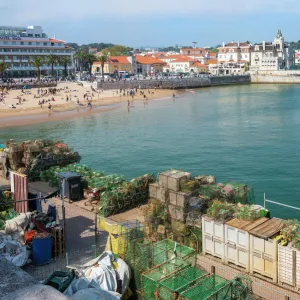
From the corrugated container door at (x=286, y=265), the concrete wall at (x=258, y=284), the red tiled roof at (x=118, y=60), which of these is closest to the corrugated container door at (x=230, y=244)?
the concrete wall at (x=258, y=284)

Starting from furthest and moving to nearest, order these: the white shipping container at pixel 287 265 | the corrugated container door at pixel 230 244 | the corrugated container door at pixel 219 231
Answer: the corrugated container door at pixel 219 231 → the corrugated container door at pixel 230 244 → the white shipping container at pixel 287 265

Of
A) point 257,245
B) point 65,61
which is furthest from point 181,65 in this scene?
point 257,245

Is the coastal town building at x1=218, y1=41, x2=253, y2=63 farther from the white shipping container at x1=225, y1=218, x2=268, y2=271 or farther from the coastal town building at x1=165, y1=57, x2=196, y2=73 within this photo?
the white shipping container at x1=225, y1=218, x2=268, y2=271

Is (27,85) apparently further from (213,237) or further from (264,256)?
(264,256)

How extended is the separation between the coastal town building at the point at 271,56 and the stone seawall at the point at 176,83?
34.7 feet

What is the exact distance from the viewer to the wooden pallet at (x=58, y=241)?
10570 millimetres

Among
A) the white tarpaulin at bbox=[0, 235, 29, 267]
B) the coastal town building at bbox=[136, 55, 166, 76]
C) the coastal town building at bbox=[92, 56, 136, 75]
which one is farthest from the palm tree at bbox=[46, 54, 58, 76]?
the white tarpaulin at bbox=[0, 235, 29, 267]

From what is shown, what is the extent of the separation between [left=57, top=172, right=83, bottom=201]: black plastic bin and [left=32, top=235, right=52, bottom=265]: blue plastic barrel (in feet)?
15.4

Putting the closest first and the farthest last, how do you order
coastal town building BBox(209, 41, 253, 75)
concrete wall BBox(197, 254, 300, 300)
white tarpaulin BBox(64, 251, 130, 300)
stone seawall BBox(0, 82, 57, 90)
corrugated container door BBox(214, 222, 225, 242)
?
white tarpaulin BBox(64, 251, 130, 300)
concrete wall BBox(197, 254, 300, 300)
corrugated container door BBox(214, 222, 225, 242)
stone seawall BBox(0, 82, 57, 90)
coastal town building BBox(209, 41, 253, 75)

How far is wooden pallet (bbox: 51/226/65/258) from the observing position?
10.6 meters

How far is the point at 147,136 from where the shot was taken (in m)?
37.3

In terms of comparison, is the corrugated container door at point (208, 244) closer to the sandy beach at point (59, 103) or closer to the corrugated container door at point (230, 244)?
the corrugated container door at point (230, 244)

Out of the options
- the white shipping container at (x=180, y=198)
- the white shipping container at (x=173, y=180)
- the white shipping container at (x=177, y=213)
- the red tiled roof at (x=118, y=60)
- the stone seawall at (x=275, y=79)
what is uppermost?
the red tiled roof at (x=118, y=60)

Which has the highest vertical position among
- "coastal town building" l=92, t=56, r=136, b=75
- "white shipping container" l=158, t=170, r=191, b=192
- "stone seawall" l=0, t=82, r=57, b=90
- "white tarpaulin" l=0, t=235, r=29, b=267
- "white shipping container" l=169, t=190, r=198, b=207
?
"coastal town building" l=92, t=56, r=136, b=75
